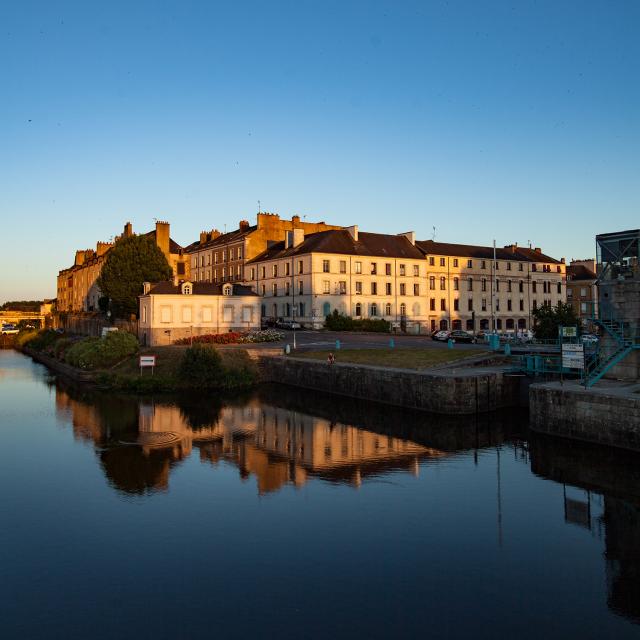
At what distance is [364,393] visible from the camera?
36.6 meters

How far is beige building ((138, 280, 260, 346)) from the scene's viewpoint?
172 ft

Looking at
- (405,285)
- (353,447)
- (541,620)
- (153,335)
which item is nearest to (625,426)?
(353,447)

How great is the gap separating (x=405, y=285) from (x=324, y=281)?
38.1 feet

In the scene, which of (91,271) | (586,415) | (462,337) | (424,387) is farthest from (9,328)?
(586,415)

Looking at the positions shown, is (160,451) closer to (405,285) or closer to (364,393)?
(364,393)

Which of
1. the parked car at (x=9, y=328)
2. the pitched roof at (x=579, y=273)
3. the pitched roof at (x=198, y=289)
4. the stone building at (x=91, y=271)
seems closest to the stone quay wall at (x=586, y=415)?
the pitched roof at (x=198, y=289)

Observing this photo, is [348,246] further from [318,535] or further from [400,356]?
[318,535]

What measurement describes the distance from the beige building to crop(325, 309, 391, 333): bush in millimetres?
9176

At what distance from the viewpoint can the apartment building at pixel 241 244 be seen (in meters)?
78.1

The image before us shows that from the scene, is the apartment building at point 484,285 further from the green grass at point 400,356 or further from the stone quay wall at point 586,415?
the stone quay wall at point 586,415

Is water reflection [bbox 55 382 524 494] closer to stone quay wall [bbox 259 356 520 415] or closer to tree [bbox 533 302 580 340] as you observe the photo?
stone quay wall [bbox 259 356 520 415]

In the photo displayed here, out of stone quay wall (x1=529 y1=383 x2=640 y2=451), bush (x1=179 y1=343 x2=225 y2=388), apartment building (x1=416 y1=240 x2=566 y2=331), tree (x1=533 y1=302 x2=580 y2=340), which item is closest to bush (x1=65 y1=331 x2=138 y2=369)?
bush (x1=179 y1=343 x2=225 y2=388)

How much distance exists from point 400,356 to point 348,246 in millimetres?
32665

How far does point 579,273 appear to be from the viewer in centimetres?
8975
